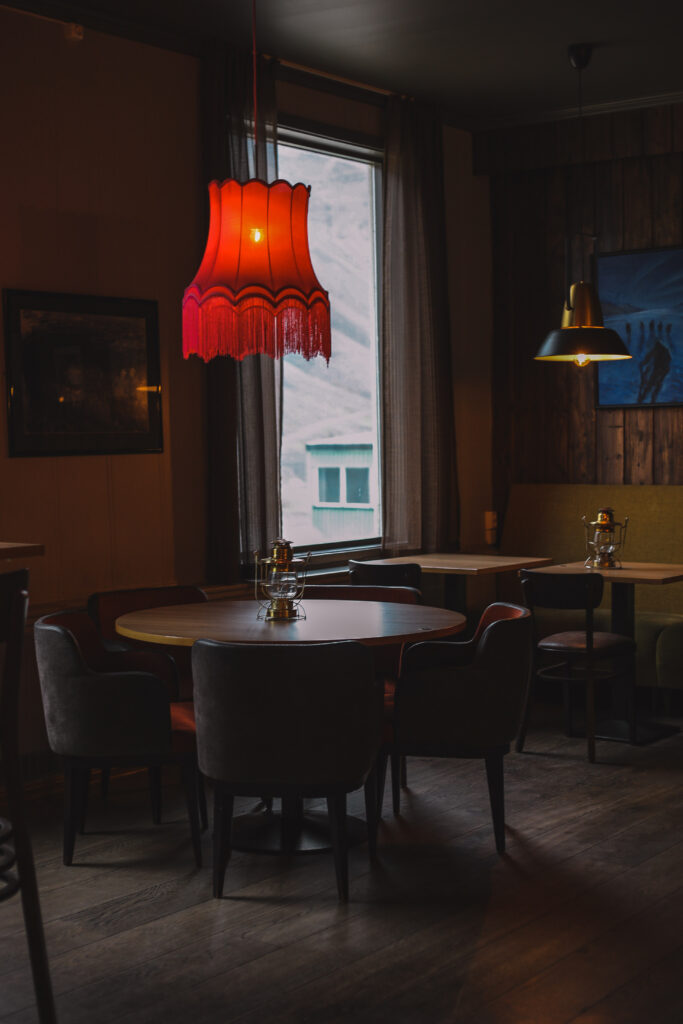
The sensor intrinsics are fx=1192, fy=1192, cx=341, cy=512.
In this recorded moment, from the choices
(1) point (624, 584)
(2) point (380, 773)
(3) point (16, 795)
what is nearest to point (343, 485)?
(1) point (624, 584)

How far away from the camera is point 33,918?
2.33m

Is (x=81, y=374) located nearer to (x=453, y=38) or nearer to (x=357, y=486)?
(x=357, y=486)

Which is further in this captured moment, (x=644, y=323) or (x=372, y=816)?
(x=644, y=323)

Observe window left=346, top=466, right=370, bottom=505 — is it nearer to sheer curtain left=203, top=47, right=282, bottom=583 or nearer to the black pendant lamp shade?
sheer curtain left=203, top=47, right=282, bottom=583

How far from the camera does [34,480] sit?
492 cm

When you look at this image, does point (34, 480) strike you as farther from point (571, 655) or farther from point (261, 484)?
point (571, 655)

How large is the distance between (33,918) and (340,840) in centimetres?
140

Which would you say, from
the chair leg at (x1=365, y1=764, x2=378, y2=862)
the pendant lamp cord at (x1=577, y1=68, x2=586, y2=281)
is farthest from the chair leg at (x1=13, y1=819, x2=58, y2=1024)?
the pendant lamp cord at (x1=577, y1=68, x2=586, y2=281)

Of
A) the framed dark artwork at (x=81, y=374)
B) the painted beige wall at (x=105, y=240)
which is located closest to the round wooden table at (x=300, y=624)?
the painted beige wall at (x=105, y=240)

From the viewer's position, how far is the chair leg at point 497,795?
399cm

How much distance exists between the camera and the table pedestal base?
4.04 meters

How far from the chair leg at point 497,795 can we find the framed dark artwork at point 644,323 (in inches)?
134

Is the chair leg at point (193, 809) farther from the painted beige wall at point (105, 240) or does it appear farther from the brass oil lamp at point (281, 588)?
A: the painted beige wall at point (105, 240)

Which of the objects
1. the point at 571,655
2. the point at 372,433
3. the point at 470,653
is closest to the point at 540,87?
the point at 372,433
